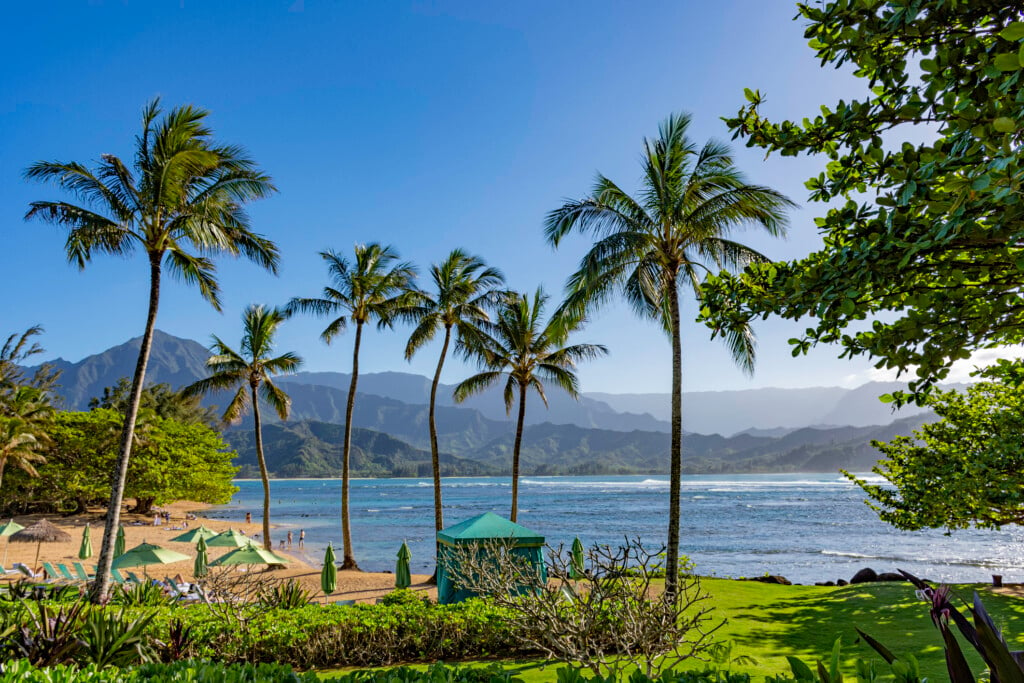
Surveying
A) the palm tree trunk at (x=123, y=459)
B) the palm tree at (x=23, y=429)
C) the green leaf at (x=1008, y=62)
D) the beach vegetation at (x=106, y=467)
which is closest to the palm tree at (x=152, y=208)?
the palm tree trunk at (x=123, y=459)

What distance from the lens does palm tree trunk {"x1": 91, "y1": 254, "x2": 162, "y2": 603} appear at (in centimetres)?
1055

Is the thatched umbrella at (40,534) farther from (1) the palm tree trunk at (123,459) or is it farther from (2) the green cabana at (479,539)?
(2) the green cabana at (479,539)

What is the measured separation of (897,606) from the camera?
11812 millimetres

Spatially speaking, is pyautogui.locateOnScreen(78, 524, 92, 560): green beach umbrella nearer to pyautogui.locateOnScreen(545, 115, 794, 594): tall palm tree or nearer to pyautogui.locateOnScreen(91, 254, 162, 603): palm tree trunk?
pyautogui.locateOnScreen(91, 254, 162, 603): palm tree trunk

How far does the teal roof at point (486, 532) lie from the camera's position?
1227 centimetres

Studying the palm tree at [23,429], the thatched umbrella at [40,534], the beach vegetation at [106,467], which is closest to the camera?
the thatched umbrella at [40,534]

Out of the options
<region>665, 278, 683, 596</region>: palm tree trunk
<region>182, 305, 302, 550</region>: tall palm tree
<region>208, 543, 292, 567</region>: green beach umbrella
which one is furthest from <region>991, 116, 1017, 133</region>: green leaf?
<region>182, 305, 302, 550</region>: tall palm tree

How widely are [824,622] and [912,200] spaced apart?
10301 mm

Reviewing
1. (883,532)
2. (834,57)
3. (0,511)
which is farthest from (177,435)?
(883,532)

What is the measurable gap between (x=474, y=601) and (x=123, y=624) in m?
4.93

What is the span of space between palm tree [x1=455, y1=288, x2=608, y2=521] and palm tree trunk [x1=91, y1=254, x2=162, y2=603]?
937 cm

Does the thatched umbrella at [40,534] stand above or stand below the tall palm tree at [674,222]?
below

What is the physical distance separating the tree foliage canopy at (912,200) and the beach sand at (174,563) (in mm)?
10206

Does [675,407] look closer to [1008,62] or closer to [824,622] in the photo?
[824,622]
